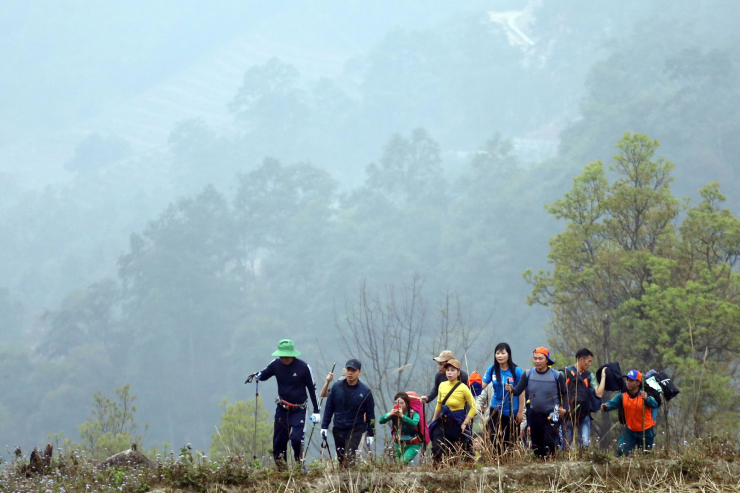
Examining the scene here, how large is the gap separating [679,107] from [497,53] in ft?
116

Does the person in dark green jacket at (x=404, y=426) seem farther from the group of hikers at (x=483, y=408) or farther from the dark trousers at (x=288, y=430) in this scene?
the dark trousers at (x=288, y=430)

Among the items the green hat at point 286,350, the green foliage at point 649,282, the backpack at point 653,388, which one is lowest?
the backpack at point 653,388

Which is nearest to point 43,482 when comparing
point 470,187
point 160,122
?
point 470,187

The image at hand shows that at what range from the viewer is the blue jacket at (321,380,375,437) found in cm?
557

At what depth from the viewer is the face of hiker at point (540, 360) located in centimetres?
533

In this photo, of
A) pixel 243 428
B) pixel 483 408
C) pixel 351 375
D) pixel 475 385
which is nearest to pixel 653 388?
pixel 483 408

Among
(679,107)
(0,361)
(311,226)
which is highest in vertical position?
(679,107)

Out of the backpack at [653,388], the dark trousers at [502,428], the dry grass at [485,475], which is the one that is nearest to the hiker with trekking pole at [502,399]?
the dark trousers at [502,428]

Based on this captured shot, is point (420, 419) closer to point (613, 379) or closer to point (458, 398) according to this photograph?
point (458, 398)

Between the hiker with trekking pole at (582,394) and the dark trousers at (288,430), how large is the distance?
2173 millimetres

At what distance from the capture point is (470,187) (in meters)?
50.9

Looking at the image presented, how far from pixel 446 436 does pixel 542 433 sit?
747 mm

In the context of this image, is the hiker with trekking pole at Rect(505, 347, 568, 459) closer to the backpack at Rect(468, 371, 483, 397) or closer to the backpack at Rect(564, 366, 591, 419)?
the backpack at Rect(564, 366, 591, 419)

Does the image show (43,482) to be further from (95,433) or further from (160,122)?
(160,122)
